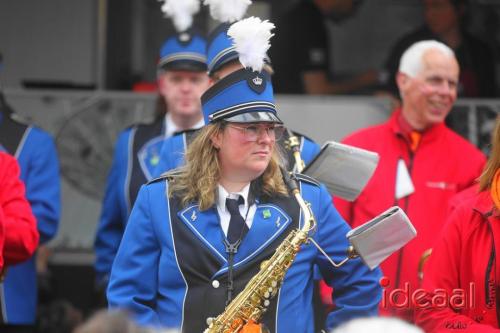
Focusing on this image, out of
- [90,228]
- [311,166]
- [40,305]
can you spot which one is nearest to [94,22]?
[90,228]

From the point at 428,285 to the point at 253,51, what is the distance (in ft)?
3.77

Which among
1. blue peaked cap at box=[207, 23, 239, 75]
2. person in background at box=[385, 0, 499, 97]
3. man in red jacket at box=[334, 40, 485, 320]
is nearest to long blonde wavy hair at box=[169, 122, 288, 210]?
blue peaked cap at box=[207, 23, 239, 75]

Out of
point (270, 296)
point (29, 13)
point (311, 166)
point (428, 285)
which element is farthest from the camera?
point (29, 13)

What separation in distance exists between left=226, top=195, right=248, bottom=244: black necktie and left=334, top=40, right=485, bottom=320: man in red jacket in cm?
155

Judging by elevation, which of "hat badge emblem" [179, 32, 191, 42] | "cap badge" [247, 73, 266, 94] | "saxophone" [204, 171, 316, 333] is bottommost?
"saxophone" [204, 171, 316, 333]

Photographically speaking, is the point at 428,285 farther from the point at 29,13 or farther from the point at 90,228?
the point at 29,13

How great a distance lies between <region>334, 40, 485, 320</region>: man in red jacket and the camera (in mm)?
6379

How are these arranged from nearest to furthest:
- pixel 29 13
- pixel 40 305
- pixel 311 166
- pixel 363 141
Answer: pixel 311 166
pixel 363 141
pixel 40 305
pixel 29 13

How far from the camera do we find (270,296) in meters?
4.68

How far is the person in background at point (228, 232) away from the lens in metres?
4.73

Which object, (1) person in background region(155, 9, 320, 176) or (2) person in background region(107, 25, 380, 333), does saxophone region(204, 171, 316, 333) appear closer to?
(2) person in background region(107, 25, 380, 333)

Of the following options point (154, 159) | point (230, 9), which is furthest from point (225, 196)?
point (154, 159)

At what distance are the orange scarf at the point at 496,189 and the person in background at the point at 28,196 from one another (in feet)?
9.23

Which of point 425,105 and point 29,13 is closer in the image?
point 425,105
